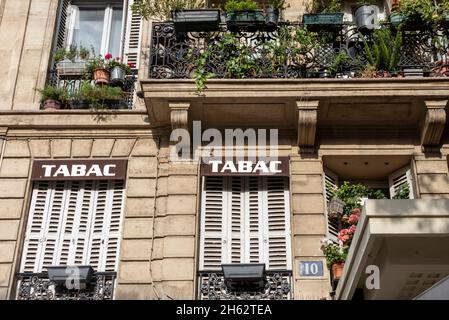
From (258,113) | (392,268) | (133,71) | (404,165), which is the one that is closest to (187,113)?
A: (258,113)

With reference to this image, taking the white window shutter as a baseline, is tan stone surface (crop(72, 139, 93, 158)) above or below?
below

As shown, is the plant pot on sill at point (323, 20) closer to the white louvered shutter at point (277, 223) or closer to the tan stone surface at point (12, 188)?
the white louvered shutter at point (277, 223)

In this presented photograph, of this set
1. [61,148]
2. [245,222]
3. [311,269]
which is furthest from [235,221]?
[61,148]

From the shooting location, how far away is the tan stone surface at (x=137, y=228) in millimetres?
10375

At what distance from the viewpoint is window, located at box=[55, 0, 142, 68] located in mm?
12719

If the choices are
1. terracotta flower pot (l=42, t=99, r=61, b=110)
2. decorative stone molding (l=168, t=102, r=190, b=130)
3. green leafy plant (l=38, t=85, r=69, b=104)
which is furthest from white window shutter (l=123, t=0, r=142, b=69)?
decorative stone molding (l=168, t=102, r=190, b=130)

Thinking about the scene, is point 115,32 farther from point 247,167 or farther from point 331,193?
point 331,193


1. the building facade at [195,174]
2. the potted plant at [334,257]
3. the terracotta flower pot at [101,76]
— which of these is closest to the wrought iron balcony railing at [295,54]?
the building facade at [195,174]

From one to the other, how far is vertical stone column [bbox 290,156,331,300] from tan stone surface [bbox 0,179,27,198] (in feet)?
13.7

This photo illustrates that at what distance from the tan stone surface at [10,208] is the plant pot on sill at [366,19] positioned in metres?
6.10

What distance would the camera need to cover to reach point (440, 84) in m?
10.5

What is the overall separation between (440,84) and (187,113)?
3.83 metres

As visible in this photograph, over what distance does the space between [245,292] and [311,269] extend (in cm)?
100

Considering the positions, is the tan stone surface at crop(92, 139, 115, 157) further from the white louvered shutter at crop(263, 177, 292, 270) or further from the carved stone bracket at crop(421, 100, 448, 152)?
the carved stone bracket at crop(421, 100, 448, 152)
